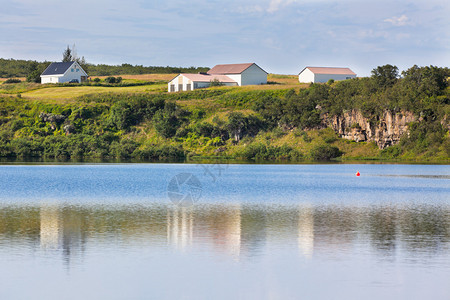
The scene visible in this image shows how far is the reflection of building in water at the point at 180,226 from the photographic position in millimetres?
27000

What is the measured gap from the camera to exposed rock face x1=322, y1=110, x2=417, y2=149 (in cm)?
10378

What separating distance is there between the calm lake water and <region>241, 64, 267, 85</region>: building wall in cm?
10017

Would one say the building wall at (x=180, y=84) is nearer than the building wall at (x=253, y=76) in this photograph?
Yes

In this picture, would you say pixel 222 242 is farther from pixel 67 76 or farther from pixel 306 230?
pixel 67 76

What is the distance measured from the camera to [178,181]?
60438 mm

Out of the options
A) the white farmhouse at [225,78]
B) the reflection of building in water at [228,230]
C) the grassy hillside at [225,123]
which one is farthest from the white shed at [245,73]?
the reflection of building in water at [228,230]

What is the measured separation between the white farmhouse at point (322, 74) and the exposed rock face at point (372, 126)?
37839mm

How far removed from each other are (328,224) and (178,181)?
1161 inches

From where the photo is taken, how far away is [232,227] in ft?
103

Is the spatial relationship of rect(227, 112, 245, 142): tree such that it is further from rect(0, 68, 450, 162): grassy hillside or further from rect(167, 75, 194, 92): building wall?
rect(167, 75, 194, 92): building wall

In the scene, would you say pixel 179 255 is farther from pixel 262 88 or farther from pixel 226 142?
pixel 262 88

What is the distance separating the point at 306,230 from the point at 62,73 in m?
137

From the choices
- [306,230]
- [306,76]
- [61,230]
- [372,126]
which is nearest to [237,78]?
[306,76]

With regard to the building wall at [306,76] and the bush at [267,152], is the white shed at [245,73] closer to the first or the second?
the building wall at [306,76]
